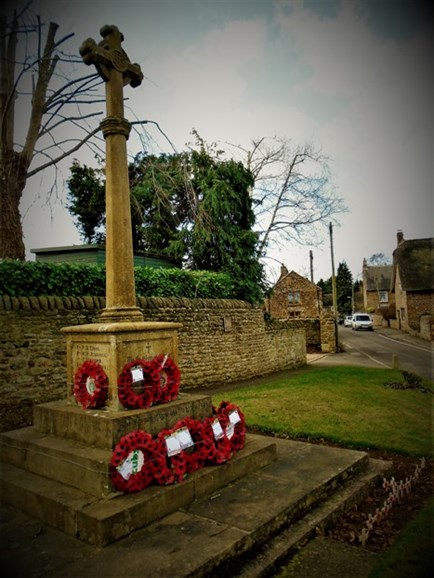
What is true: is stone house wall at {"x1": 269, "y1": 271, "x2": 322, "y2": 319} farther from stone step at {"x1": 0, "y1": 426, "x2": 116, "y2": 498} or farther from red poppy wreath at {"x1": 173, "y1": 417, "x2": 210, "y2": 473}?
stone step at {"x1": 0, "y1": 426, "x2": 116, "y2": 498}

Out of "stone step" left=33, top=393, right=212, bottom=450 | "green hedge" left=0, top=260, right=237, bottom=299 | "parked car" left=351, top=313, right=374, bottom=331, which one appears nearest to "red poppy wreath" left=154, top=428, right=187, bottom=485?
"stone step" left=33, top=393, right=212, bottom=450

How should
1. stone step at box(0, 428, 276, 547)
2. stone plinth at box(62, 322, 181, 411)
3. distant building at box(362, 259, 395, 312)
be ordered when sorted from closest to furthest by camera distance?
stone step at box(0, 428, 276, 547) → stone plinth at box(62, 322, 181, 411) → distant building at box(362, 259, 395, 312)

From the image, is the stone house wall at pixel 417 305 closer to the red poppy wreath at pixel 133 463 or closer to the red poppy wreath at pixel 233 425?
the red poppy wreath at pixel 233 425

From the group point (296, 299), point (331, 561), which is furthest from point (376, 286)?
point (331, 561)

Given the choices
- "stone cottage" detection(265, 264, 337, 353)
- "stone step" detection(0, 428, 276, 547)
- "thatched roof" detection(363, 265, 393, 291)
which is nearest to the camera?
"stone step" detection(0, 428, 276, 547)

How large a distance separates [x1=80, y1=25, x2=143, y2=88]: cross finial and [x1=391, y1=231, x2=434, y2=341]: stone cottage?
33.9 meters

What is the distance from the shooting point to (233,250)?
1555 centimetres

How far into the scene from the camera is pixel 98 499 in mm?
3375

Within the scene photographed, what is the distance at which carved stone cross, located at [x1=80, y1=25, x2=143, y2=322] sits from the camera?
15.5ft

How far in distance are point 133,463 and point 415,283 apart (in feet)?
130

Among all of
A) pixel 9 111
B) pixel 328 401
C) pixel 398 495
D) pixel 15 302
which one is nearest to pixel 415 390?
pixel 328 401

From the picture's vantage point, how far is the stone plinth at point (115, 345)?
167 inches

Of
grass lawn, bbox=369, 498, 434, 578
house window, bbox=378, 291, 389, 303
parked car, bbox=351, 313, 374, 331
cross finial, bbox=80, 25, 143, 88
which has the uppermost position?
cross finial, bbox=80, 25, 143, 88

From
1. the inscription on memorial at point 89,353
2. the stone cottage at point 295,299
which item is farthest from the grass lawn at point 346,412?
the stone cottage at point 295,299
